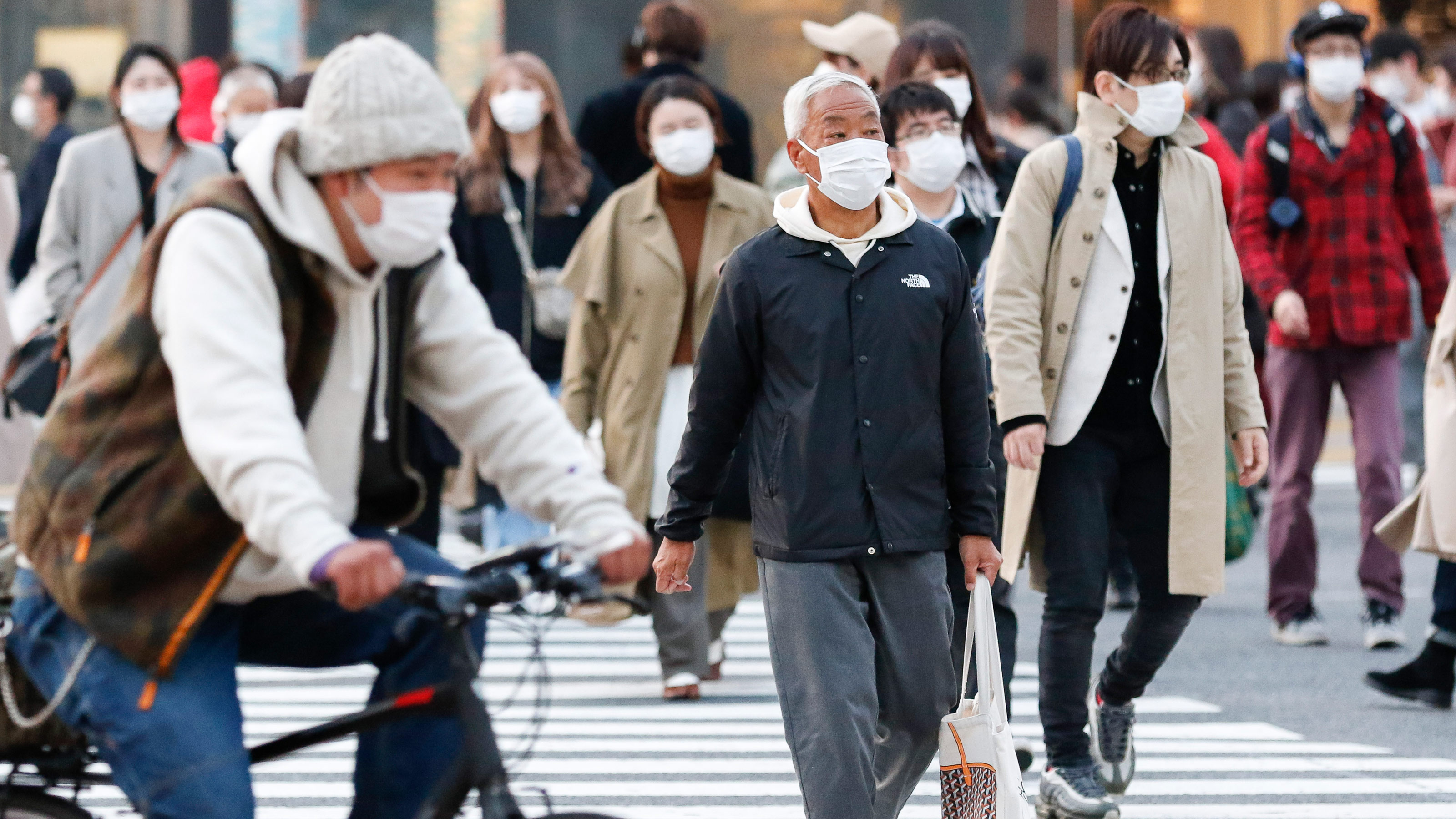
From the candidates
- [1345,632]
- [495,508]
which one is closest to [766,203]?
[495,508]

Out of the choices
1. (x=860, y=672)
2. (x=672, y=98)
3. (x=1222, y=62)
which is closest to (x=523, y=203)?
(x=672, y=98)

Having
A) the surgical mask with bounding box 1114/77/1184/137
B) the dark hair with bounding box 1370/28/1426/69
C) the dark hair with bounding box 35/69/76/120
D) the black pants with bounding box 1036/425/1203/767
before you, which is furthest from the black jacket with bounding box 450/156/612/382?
the dark hair with bounding box 35/69/76/120

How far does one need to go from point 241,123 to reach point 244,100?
147 mm

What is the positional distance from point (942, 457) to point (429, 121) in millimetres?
1807

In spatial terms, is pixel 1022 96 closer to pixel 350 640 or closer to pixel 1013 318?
pixel 1013 318

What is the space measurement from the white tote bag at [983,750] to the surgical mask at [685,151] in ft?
11.4

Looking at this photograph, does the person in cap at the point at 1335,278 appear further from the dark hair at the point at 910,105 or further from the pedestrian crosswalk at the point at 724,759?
the dark hair at the point at 910,105

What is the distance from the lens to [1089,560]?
600 centimetres

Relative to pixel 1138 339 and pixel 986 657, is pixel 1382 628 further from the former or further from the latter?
pixel 986 657

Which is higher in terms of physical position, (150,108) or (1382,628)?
(150,108)

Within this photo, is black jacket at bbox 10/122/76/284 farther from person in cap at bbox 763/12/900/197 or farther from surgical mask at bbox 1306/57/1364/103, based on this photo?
surgical mask at bbox 1306/57/1364/103

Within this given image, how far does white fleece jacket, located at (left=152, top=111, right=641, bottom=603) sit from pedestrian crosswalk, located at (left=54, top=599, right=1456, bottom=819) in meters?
1.74

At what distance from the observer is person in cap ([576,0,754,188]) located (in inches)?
393

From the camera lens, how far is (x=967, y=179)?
725 centimetres
